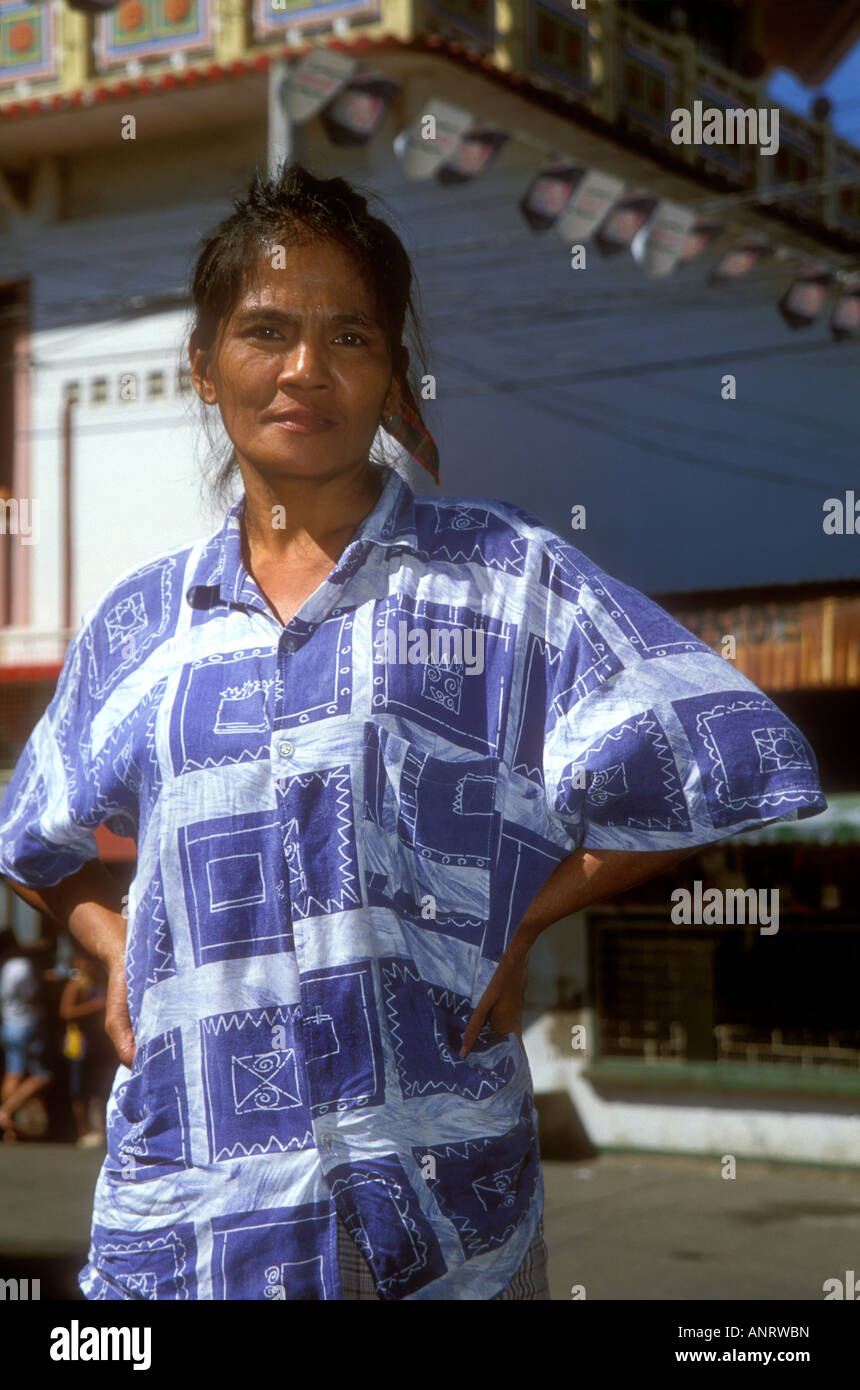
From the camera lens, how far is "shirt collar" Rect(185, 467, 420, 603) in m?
2.13

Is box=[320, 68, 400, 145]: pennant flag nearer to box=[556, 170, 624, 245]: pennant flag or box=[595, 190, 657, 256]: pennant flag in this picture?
box=[556, 170, 624, 245]: pennant flag

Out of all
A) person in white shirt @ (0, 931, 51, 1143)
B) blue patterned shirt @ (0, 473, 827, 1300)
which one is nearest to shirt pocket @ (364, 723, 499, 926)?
blue patterned shirt @ (0, 473, 827, 1300)

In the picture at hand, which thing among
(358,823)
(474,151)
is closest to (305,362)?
(358,823)

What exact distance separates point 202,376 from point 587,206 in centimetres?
585

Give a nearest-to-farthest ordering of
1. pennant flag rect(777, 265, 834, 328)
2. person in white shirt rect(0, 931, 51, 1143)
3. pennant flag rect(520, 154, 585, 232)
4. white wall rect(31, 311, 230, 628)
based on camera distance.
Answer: pennant flag rect(520, 154, 585, 232)
pennant flag rect(777, 265, 834, 328)
white wall rect(31, 311, 230, 628)
person in white shirt rect(0, 931, 51, 1143)

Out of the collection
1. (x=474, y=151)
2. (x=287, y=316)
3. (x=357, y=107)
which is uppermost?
(x=357, y=107)

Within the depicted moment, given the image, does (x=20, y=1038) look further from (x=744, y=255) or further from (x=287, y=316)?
(x=287, y=316)

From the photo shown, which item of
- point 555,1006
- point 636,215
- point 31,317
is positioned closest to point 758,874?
point 555,1006

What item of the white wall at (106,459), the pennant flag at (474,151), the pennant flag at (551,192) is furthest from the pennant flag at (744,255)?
the white wall at (106,459)

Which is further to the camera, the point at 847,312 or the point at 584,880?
the point at 847,312

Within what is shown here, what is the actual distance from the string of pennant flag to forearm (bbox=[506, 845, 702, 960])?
19.6 feet

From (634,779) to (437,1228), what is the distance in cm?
60

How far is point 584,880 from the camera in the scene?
2.04m

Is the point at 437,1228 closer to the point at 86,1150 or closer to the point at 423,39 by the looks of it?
the point at 423,39
